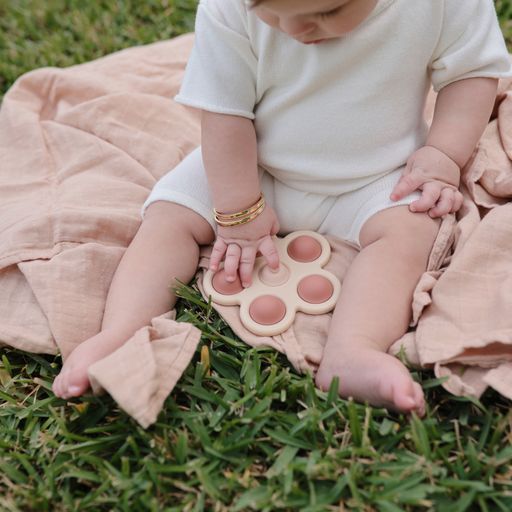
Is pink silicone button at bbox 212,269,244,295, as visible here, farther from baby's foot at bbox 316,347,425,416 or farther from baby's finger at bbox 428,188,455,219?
baby's finger at bbox 428,188,455,219

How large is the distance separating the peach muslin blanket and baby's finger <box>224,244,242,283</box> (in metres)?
0.07

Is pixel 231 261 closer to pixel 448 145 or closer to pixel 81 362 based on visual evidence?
pixel 81 362

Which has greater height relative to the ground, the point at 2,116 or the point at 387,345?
the point at 2,116

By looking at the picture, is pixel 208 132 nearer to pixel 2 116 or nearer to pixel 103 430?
pixel 103 430

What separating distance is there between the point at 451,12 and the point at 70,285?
89 centimetres

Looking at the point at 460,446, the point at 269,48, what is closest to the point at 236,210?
the point at 269,48

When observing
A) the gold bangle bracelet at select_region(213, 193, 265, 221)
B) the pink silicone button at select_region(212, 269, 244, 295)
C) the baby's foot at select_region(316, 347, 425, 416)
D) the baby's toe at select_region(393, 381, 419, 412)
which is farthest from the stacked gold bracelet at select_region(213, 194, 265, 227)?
the baby's toe at select_region(393, 381, 419, 412)

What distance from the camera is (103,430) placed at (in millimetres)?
1178

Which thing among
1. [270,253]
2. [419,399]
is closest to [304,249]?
[270,253]

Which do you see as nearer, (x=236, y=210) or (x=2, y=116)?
(x=236, y=210)

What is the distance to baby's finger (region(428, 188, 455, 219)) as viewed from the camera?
4.42 feet

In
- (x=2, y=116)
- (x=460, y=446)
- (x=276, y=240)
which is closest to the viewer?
(x=460, y=446)

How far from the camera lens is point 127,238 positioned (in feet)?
5.08

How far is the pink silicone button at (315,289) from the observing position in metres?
1.36
